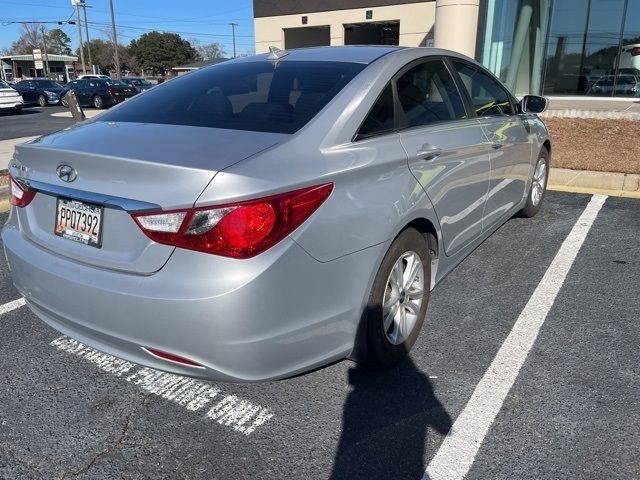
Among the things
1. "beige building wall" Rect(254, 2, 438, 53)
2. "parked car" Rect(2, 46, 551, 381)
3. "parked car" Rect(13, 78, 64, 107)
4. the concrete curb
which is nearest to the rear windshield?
"parked car" Rect(2, 46, 551, 381)

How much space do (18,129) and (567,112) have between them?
48.6 feet

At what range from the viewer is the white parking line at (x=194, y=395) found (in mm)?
2508

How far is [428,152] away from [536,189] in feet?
9.76

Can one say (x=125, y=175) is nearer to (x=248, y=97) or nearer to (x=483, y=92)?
(x=248, y=97)

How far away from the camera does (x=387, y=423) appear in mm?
2449

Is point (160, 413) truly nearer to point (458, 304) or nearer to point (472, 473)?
point (472, 473)

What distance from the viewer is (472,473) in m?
2.15

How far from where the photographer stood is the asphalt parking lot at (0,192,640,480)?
2215mm

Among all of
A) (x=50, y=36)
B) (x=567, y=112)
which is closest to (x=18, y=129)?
(x=567, y=112)

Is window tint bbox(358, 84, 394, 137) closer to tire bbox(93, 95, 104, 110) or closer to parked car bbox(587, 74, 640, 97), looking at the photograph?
parked car bbox(587, 74, 640, 97)

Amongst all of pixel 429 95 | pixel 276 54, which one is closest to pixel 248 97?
pixel 276 54

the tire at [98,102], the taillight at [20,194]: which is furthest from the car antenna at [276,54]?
the tire at [98,102]

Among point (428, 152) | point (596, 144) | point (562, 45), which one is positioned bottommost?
point (596, 144)

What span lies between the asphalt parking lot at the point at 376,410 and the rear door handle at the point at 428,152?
1.07 metres
